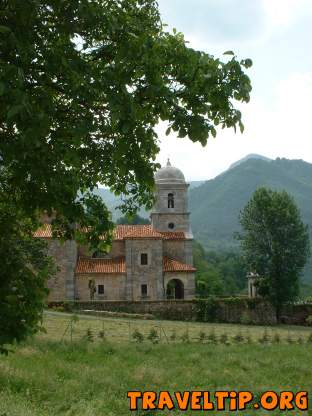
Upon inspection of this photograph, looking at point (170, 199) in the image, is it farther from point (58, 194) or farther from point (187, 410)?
point (58, 194)

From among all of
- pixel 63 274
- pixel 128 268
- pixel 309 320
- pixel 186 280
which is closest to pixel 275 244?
pixel 309 320

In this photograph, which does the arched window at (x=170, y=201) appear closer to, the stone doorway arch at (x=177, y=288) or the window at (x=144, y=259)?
the stone doorway arch at (x=177, y=288)

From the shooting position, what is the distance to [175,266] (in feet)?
130

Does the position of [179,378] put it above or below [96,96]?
below

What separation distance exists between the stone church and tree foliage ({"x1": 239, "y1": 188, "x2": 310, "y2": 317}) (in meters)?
5.30

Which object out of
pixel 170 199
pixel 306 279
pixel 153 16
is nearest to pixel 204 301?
pixel 170 199

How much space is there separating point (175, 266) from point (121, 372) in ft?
84.6

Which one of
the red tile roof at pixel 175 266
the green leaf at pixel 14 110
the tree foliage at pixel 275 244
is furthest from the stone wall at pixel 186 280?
the green leaf at pixel 14 110

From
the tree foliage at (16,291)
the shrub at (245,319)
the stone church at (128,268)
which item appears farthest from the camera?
the stone church at (128,268)

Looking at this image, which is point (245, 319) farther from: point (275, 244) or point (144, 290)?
point (144, 290)

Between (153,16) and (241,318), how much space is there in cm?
3142

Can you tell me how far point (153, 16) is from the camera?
7273 mm

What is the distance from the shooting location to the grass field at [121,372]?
10609 millimetres

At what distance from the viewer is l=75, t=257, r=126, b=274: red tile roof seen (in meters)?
38.1
